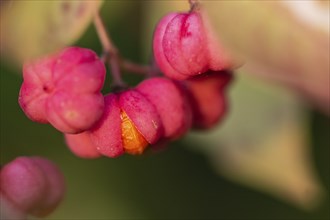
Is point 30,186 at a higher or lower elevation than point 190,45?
lower

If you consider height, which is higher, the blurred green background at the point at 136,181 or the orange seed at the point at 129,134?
the orange seed at the point at 129,134

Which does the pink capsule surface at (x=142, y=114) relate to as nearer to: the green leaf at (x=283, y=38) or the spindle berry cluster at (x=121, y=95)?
the spindle berry cluster at (x=121, y=95)

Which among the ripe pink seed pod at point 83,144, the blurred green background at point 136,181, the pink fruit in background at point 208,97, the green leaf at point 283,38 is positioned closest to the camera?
the green leaf at point 283,38

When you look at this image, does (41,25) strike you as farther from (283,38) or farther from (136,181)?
(136,181)

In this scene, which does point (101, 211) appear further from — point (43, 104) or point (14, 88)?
point (43, 104)

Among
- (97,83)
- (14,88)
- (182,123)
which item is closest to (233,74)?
(182,123)

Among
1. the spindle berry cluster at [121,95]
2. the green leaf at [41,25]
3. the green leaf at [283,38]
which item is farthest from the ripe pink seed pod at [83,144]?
the green leaf at [283,38]

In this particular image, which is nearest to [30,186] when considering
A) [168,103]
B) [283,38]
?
[168,103]
